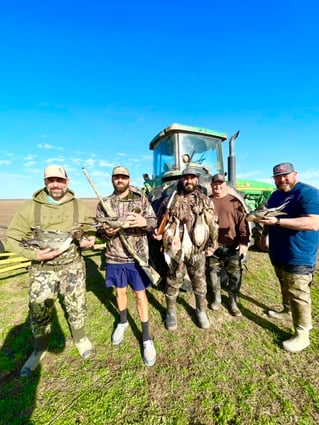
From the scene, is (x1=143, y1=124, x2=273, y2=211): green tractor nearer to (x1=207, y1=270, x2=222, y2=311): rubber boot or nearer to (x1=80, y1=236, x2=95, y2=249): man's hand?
(x1=207, y1=270, x2=222, y2=311): rubber boot

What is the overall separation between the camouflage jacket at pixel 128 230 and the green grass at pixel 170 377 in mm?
1348

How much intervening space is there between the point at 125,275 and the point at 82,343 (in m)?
1.11

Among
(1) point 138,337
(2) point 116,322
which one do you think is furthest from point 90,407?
(2) point 116,322

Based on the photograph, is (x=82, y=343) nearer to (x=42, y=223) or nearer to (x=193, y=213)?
(x=42, y=223)

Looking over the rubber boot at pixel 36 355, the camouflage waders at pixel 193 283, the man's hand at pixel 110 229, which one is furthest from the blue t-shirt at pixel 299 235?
the rubber boot at pixel 36 355

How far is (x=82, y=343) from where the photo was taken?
117 inches

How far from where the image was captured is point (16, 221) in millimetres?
2484

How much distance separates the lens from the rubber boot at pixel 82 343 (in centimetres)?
290

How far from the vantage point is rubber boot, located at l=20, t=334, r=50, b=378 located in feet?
8.73

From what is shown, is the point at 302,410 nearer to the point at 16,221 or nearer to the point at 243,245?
the point at 243,245

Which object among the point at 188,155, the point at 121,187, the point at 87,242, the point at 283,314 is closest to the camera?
the point at 87,242

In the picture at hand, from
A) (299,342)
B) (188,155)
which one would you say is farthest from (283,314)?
(188,155)

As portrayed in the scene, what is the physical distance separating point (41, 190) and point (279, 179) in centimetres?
310

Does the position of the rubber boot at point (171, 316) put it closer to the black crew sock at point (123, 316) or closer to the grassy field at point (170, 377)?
the grassy field at point (170, 377)
